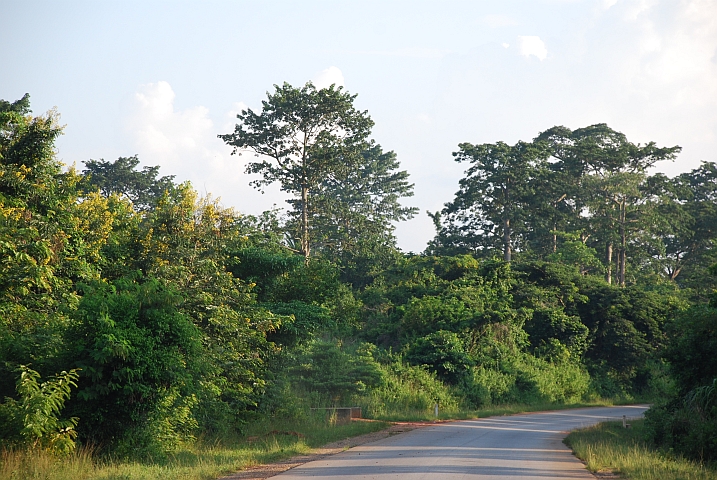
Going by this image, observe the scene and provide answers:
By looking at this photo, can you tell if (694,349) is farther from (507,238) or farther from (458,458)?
(507,238)

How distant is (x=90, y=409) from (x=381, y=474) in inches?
249

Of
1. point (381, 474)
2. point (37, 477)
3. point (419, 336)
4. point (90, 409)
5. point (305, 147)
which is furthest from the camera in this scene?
point (305, 147)

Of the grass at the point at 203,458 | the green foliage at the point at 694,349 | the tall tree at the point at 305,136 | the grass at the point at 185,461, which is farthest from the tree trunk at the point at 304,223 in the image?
the green foliage at the point at 694,349

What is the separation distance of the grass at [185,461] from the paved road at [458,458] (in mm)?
1453

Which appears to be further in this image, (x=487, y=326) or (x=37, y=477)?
(x=487, y=326)

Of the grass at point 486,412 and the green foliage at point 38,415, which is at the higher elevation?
the green foliage at point 38,415

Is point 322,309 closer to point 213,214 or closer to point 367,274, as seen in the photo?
point 213,214

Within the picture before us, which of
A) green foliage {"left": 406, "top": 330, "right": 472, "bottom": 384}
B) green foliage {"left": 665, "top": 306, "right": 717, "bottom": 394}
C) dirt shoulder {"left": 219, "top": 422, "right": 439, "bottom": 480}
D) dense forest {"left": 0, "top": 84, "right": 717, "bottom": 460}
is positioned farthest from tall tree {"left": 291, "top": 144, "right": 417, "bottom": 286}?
green foliage {"left": 665, "top": 306, "right": 717, "bottom": 394}

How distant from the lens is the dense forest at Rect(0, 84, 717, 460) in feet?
52.5

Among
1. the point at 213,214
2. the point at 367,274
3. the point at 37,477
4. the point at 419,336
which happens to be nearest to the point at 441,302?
the point at 419,336

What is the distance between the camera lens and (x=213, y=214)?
858 inches

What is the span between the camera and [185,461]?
1614cm

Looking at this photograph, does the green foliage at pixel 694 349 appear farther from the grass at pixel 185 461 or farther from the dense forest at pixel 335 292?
the grass at pixel 185 461

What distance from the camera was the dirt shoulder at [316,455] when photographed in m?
14.9
